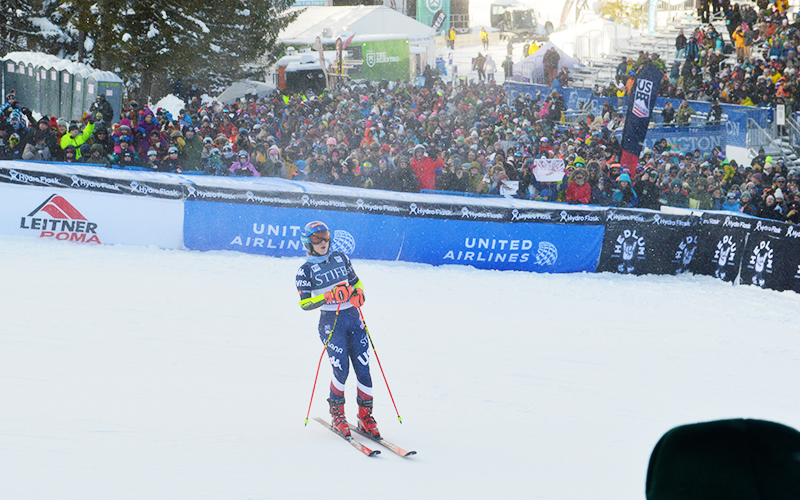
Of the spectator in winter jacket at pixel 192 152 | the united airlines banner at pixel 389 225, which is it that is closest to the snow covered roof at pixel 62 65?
the spectator in winter jacket at pixel 192 152

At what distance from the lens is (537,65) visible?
2838 centimetres

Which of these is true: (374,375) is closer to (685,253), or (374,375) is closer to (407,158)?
(407,158)

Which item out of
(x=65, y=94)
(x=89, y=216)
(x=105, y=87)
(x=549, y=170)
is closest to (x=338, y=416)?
(x=89, y=216)

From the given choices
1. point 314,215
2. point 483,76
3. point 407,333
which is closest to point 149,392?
point 407,333

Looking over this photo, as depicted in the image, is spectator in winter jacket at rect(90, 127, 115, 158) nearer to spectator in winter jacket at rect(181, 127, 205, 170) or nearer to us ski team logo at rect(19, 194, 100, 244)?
spectator in winter jacket at rect(181, 127, 205, 170)

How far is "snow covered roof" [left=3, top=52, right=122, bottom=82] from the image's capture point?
18.2m

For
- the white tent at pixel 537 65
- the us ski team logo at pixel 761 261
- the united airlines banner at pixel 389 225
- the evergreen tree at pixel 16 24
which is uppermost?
the evergreen tree at pixel 16 24

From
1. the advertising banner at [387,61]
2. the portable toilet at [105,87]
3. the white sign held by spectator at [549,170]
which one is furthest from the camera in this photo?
the advertising banner at [387,61]

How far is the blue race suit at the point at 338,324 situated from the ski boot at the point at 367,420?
4 cm

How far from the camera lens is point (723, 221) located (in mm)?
12766

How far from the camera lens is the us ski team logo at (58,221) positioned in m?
11.6

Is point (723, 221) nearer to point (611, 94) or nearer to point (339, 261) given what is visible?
point (339, 261)

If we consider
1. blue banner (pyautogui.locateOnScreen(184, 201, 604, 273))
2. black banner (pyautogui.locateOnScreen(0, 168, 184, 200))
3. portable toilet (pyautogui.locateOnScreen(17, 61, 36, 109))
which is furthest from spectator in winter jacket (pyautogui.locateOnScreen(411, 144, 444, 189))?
portable toilet (pyautogui.locateOnScreen(17, 61, 36, 109))

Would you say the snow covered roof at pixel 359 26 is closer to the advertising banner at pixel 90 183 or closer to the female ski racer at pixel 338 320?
the advertising banner at pixel 90 183
